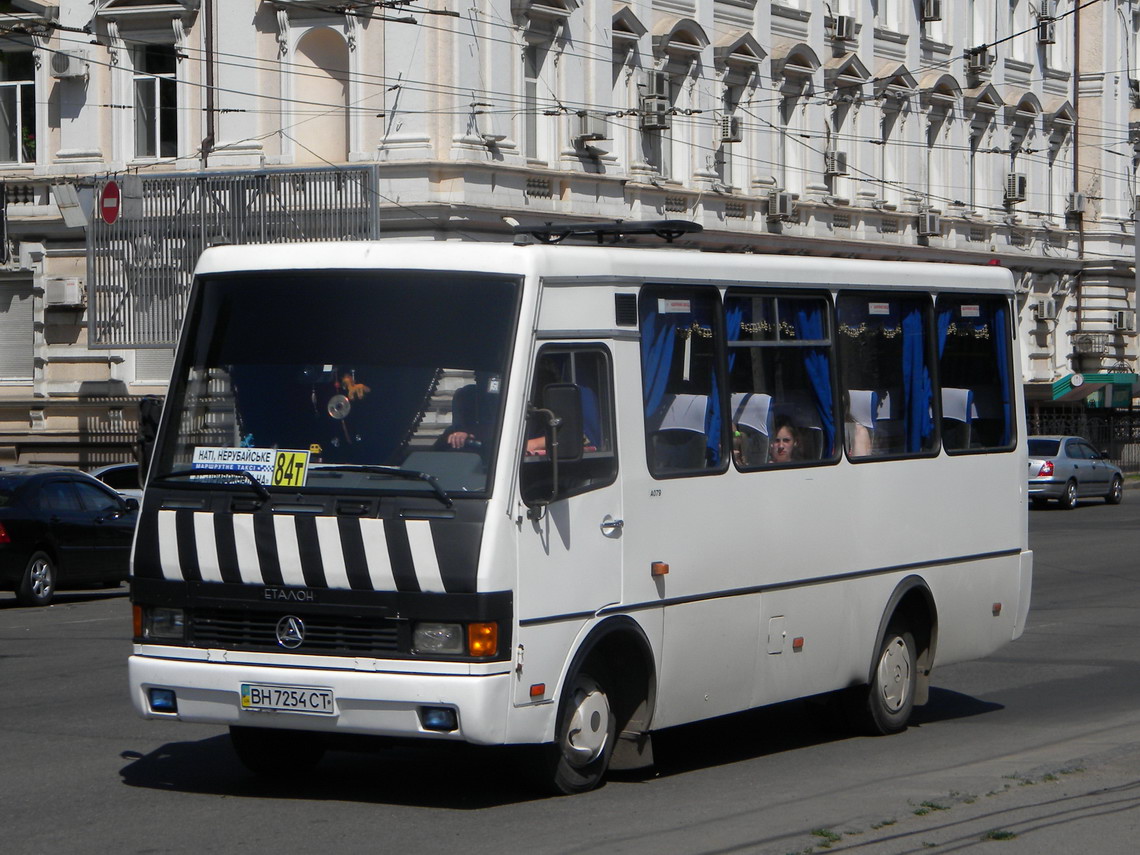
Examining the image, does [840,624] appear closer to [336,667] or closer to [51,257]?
[336,667]

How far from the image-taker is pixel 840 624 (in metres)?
10.0

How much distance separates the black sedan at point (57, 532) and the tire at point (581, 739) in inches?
474

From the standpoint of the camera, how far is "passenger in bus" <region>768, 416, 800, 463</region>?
31.5 feet

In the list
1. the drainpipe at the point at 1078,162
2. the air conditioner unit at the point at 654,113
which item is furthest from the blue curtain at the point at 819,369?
the drainpipe at the point at 1078,162

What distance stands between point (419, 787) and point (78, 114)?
86.8 feet

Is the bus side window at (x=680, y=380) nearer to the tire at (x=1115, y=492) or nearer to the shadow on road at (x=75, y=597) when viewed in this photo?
the shadow on road at (x=75, y=597)

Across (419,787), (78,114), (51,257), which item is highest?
(78,114)

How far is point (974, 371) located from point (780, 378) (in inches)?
85.3

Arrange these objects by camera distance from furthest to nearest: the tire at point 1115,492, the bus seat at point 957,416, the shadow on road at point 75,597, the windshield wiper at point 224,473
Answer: the tire at point 1115,492 → the shadow on road at point 75,597 → the bus seat at point 957,416 → the windshield wiper at point 224,473

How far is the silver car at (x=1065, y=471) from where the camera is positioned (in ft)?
119

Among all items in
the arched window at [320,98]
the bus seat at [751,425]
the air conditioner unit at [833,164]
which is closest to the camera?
the bus seat at [751,425]

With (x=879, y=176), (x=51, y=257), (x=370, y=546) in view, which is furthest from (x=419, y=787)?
(x=879, y=176)

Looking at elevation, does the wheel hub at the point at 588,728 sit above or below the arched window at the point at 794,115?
below

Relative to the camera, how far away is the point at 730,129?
36.2 m
